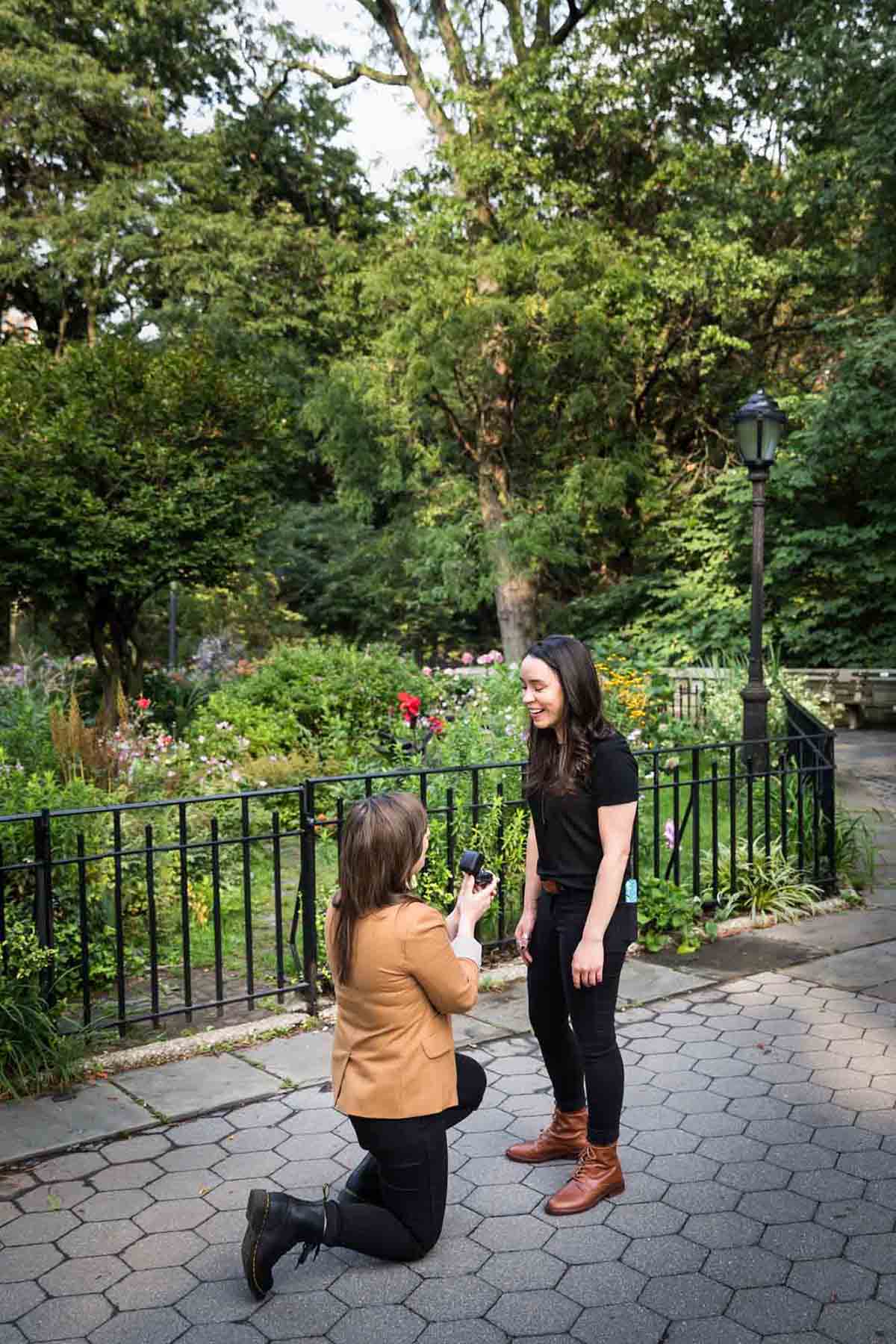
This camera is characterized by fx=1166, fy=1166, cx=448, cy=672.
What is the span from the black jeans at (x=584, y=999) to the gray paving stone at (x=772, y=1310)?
0.60 metres

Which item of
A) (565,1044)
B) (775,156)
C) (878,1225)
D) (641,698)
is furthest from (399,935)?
(775,156)

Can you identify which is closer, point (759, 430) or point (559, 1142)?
point (559, 1142)

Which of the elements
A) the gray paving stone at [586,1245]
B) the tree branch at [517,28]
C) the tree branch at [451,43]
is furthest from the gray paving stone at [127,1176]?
the tree branch at [517,28]

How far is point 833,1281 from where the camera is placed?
10.1ft

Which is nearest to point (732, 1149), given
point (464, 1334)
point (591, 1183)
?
point (591, 1183)

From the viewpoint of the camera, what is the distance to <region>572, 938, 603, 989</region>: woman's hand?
3.31 meters

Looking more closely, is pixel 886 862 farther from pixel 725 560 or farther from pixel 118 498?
pixel 725 560

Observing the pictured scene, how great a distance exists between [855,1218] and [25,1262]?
2362 millimetres

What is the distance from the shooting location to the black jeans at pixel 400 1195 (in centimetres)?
304

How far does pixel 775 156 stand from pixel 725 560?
7713 millimetres

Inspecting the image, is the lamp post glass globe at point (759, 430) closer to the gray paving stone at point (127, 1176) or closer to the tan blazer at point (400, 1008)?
the tan blazer at point (400, 1008)

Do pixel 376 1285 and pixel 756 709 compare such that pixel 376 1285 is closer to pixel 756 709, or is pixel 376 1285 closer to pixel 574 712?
pixel 574 712

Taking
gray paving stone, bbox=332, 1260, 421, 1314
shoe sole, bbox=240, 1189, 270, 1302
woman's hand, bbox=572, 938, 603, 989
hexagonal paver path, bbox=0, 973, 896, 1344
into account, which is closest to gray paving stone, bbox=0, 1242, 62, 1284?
hexagonal paver path, bbox=0, 973, 896, 1344

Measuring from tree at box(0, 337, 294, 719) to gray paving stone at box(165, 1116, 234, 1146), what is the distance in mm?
9524
